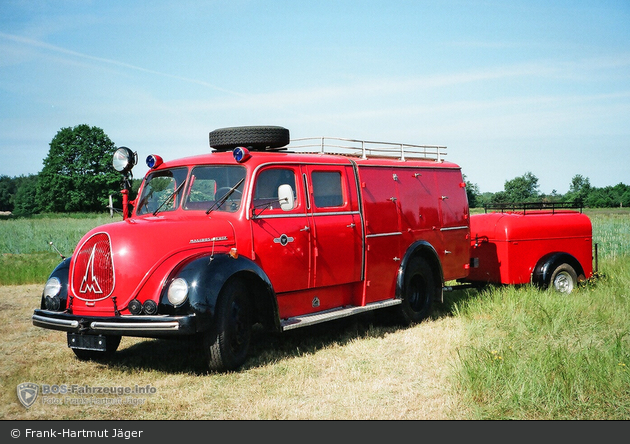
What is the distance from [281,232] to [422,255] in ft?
10.3

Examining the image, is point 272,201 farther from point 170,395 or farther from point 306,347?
point 170,395

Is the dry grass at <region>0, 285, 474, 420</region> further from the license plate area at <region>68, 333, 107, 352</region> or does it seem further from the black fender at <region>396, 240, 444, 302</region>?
the black fender at <region>396, 240, 444, 302</region>

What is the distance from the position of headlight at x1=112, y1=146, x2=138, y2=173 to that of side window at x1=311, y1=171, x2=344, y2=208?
7.41ft

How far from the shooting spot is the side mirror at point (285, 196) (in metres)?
7.44

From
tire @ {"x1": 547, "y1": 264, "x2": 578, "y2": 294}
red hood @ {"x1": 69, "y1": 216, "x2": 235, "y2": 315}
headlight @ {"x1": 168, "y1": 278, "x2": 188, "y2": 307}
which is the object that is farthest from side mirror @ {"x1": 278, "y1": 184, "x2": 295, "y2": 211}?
tire @ {"x1": 547, "y1": 264, "x2": 578, "y2": 294}

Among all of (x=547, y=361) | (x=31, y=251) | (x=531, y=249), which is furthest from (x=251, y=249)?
(x=31, y=251)

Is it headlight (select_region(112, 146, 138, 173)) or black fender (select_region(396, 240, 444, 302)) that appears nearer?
headlight (select_region(112, 146, 138, 173))

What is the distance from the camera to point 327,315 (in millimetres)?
7824

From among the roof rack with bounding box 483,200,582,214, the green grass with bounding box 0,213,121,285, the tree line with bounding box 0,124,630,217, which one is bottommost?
the green grass with bounding box 0,213,121,285

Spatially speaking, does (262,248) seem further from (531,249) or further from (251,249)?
(531,249)

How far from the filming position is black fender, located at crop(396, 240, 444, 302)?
30.3 feet

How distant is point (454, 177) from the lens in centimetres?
1071

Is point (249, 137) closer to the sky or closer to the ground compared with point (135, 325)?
closer to the sky

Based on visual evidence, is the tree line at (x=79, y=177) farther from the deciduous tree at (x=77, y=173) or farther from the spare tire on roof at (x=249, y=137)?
the spare tire on roof at (x=249, y=137)
